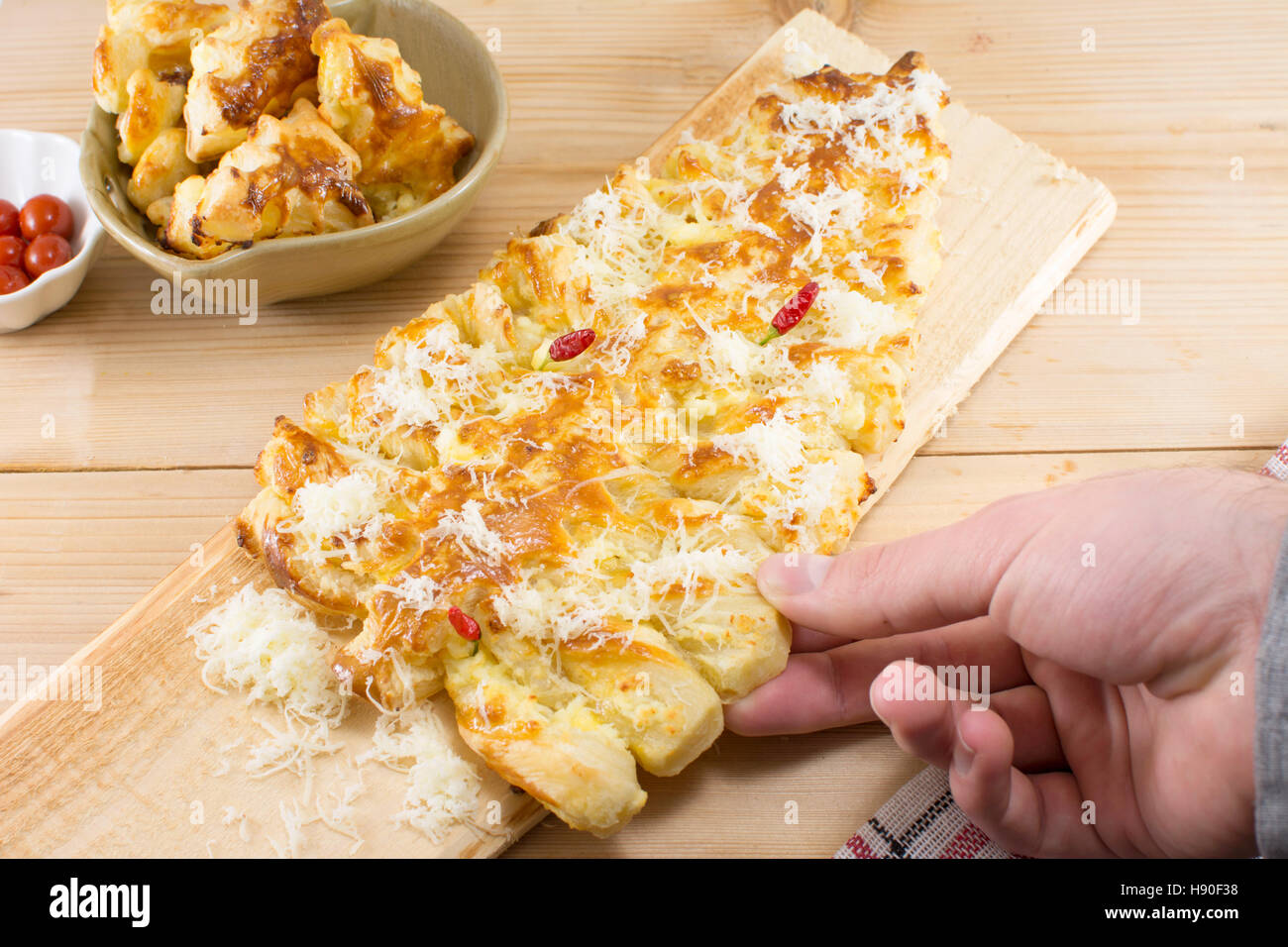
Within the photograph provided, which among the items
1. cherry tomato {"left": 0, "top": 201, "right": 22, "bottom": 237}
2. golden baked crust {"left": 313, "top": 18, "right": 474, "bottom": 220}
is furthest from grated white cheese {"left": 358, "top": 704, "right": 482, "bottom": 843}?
cherry tomato {"left": 0, "top": 201, "right": 22, "bottom": 237}

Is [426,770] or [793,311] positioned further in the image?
[793,311]

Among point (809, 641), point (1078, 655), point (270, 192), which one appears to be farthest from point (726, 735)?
point (270, 192)

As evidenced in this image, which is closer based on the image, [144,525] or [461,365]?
[461,365]

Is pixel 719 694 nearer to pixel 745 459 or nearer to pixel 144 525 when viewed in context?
pixel 745 459

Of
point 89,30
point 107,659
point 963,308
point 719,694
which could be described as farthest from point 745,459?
point 89,30

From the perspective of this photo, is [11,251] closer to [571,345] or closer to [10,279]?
[10,279]

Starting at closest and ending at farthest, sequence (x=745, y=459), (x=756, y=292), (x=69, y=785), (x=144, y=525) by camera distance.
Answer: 1. (x=69, y=785)
2. (x=745, y=459)
3. (x=756, y=292)
4. (x=144, y=525)

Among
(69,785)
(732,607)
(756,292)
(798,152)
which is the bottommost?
(69,785)
